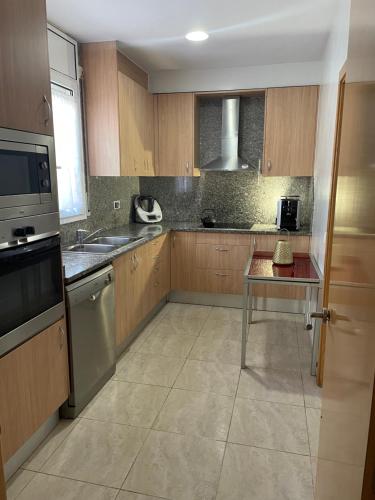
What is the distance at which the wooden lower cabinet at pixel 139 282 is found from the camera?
9.38 ft

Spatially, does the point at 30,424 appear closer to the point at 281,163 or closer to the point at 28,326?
the point at 28,326

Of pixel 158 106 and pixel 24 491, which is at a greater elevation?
pixel 158 106

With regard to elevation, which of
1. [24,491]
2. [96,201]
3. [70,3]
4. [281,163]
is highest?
[70,3]

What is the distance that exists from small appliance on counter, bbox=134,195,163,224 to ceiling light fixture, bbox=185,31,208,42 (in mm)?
1850

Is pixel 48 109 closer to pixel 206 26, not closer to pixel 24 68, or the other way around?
pixel 24 68

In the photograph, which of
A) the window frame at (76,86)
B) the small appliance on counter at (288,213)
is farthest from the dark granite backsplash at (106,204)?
the small appliance on counter at (288,213)

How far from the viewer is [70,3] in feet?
7.77

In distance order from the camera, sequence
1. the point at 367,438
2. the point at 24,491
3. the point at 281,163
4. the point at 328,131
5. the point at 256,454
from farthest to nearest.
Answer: the point at 281,163 < the point at 328,131 < the point at 256,454 < the point at 24,491 < the point at 367,438

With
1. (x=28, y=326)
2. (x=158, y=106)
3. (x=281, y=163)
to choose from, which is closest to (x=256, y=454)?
(x=28, y=326)

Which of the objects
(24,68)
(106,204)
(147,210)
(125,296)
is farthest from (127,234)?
(24,68)

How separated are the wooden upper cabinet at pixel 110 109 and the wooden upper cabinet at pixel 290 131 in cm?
139

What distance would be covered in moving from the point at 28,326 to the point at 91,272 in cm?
65

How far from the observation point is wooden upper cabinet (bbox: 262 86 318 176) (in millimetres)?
3732

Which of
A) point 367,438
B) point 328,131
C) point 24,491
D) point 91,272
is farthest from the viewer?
point 328,131
